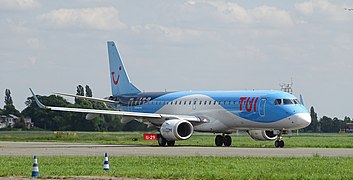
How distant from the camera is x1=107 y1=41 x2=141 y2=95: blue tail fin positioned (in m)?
67.4

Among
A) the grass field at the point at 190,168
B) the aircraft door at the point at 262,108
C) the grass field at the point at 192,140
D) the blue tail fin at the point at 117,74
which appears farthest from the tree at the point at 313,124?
the grass field at the point at 190,168

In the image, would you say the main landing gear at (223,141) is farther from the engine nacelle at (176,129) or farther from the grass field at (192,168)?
the grass field at (192,168)

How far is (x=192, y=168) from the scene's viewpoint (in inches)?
1249

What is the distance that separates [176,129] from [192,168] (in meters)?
25.1

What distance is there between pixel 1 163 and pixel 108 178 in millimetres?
8853

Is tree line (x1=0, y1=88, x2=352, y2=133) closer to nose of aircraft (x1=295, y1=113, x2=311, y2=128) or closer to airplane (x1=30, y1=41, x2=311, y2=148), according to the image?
airplane (x1=30, y1=41, x2=311, y2=148)

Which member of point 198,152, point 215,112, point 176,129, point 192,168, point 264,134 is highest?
point 215,112

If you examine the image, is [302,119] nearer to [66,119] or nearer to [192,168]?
[192,168]

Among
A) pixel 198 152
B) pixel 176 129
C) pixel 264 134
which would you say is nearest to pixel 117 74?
pixel 176 129

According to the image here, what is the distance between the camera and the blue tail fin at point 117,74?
67.4 m

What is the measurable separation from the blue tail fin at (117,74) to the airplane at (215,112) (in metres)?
0.92

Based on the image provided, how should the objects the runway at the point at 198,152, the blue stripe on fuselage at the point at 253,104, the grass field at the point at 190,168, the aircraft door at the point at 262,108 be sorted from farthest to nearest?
the aircraft door at the point at 262,108 → the blue stripe on fuselage at the point at 253,104 → the runway at the point at 198,152 → the grass field at the point at 190,168

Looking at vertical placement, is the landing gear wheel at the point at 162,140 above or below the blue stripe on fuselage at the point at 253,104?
below

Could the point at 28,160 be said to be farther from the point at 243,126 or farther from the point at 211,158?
the point at 243,126
